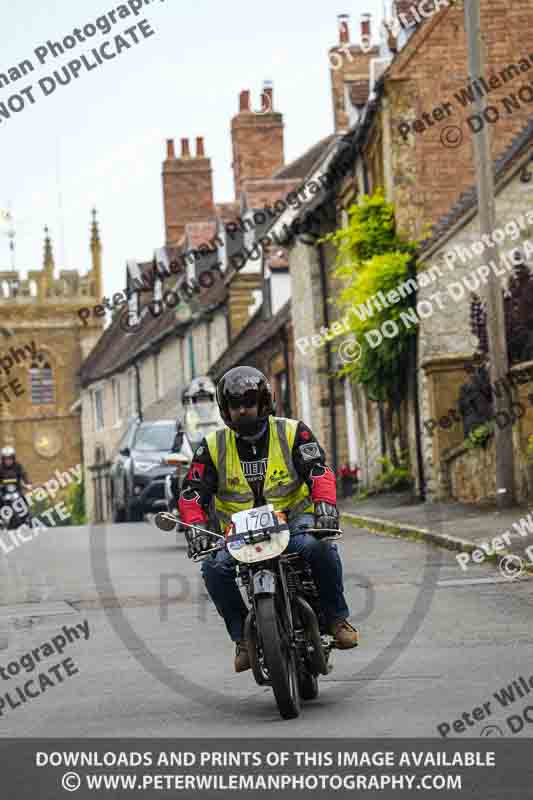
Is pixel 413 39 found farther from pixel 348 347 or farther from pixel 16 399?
pixel 16 399

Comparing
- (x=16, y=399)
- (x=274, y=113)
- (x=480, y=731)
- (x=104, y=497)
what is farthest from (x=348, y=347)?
(x=16, y=399)

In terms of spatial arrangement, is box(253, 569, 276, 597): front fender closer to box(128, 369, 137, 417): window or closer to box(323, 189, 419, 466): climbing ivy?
box(323, 189, 419, 466): climbing ivy

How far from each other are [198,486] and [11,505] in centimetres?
2014

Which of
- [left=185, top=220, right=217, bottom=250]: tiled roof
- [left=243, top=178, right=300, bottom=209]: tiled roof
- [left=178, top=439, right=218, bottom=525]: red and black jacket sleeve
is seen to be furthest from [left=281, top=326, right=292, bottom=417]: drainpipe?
[left=178, top=439, right=218, bottom=525]: red and black jacket sleeve

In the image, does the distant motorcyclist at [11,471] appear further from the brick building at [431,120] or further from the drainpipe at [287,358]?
the drainpipe at [287,358]

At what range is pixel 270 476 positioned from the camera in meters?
7.70

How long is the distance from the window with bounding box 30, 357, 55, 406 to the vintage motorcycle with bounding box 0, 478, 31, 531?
64.0 metres

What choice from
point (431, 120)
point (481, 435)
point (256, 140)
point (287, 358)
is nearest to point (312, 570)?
point (481, 435)

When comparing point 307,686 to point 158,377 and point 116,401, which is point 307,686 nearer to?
point 158,377

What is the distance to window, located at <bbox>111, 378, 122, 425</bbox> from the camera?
68.3 meters

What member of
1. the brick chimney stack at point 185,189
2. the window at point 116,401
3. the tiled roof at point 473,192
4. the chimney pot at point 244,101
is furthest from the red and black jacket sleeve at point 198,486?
the window at point 116,401

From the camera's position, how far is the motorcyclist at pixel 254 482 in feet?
24.8
